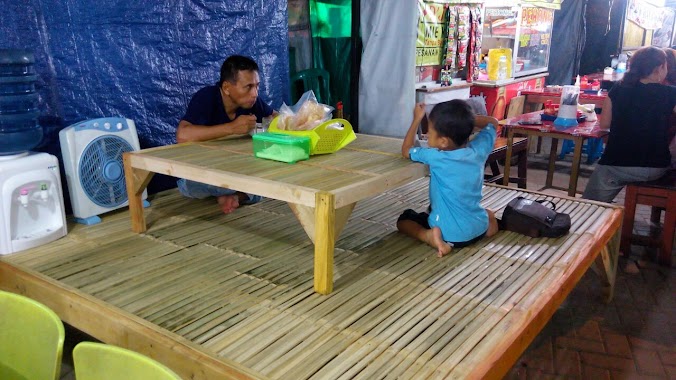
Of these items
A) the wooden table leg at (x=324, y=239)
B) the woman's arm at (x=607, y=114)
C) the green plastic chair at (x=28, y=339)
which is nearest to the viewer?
the green plastic chair at (x=28, y=339)

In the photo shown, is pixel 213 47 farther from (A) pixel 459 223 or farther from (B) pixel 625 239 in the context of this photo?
(B) pixel 625 239

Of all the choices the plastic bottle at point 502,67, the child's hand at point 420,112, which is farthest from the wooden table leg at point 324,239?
the plastic bottle at point 502,67

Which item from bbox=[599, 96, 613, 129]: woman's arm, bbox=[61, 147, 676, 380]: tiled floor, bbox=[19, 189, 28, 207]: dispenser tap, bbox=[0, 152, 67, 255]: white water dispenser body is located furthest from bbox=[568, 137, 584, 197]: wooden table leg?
bbox=[19, 189, 28, 207]: dispenser tap

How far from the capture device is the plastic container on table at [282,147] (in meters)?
2.46

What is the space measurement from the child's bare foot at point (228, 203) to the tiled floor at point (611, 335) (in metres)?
1.04

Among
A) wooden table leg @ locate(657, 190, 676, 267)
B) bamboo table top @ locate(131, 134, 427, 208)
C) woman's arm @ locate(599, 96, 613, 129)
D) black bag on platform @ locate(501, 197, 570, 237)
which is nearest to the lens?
bamboo table top @ locate(131, 134, 427, 208)

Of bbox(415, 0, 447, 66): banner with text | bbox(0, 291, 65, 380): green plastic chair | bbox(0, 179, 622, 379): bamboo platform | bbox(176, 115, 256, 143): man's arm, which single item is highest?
bbox(415, 0, 447, 66): banner with text

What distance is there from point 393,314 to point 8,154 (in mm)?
2057

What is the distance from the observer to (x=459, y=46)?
6480 mm

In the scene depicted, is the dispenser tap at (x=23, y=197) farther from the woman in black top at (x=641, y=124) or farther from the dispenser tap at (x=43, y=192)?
the woman in black top at (x=641, y=124)

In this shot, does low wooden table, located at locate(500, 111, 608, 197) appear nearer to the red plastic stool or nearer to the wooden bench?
the wooden bench

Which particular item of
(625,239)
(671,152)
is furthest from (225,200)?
(671,152)

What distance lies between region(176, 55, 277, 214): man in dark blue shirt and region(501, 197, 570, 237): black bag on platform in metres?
1.57

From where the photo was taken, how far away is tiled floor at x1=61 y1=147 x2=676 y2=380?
2523 mm
